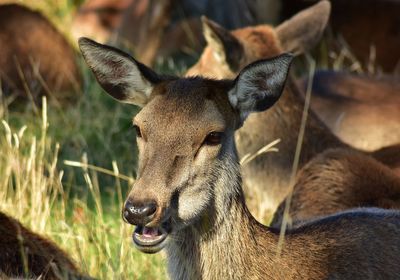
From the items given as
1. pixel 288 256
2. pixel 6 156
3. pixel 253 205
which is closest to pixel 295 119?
pixel 253 205

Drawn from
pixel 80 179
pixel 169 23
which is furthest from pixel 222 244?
pixel 169 23

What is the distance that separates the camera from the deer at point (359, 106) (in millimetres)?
9086

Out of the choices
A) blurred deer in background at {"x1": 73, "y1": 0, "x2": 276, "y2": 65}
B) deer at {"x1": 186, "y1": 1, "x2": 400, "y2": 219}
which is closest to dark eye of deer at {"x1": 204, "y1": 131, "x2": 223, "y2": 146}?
deer at {"x1": 186, "y1": 1, "x2": 400, "y2": 219}

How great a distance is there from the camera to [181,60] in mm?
12180

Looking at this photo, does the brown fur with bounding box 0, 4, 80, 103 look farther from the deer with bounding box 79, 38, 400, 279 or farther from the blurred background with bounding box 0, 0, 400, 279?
the deer with bounding box 79, 38, 400, 279

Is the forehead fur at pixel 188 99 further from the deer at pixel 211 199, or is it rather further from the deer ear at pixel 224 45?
the deer ear at pixel 224 45

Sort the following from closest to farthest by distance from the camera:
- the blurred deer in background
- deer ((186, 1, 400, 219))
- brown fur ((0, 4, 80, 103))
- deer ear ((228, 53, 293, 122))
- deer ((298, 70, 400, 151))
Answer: deer ear ((228, 53, 293, 122)) → deer ((186, 1, 400, 219)) → deer ((298, 70, 400, 151)) → brown fur ((0, 4, 80, 103)) → the blurred deer in background

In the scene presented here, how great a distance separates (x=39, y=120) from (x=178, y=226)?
14.9ft

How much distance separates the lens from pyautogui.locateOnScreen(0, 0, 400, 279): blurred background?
6.66m

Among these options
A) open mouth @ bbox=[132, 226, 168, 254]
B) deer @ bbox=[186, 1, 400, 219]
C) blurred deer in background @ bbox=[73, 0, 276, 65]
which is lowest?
blurred deer in background @ bbox=[73, 0, 276, 65]

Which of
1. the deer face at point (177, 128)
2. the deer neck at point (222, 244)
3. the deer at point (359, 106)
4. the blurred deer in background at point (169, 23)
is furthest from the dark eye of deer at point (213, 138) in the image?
the blurred deer in background at point (169, 23)

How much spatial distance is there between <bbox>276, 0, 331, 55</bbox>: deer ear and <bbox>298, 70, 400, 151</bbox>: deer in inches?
40.2

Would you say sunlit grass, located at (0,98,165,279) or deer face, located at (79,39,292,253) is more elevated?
deer face, located at (79,39,292,253)

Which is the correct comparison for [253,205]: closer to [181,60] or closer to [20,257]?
[20,257]
